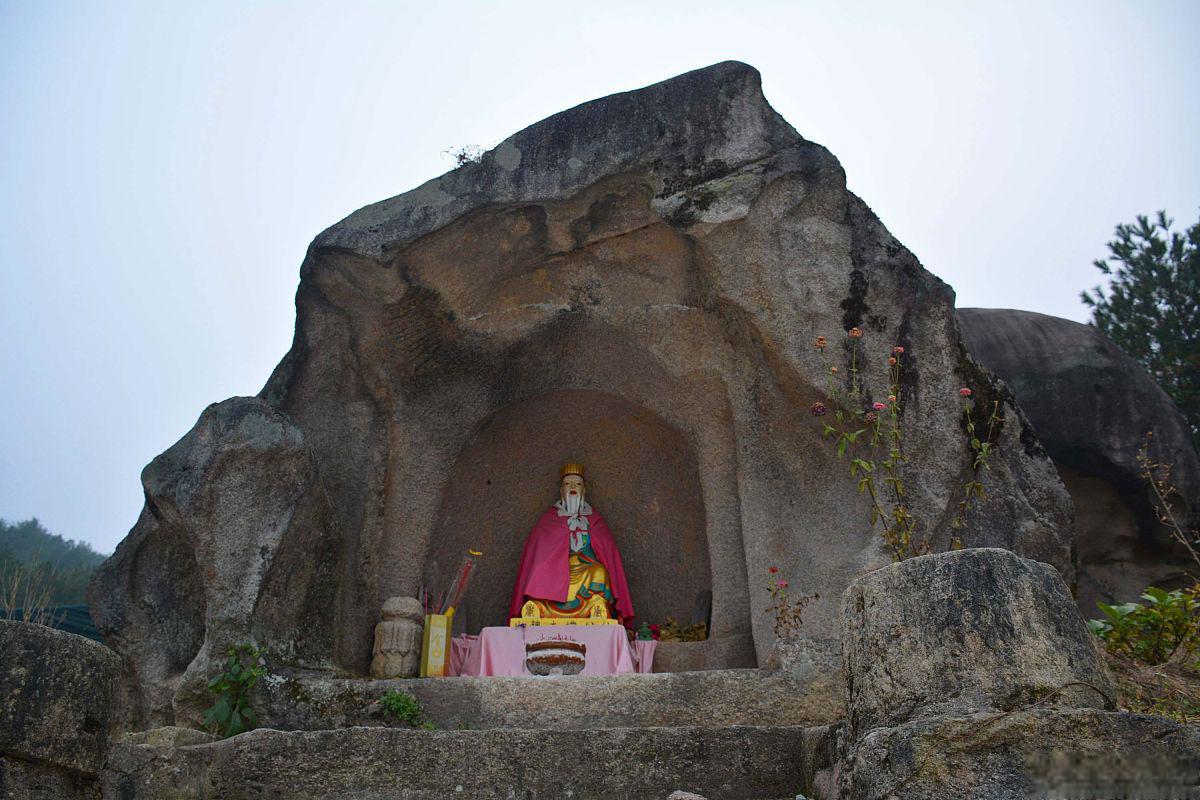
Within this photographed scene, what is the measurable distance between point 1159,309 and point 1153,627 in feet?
21.7

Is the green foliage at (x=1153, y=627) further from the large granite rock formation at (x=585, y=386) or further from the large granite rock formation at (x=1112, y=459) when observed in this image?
the large granite rock formation at (x=1112, y=459)

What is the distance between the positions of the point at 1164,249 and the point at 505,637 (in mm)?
8573

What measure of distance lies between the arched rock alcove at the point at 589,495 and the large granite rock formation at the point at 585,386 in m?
0.04

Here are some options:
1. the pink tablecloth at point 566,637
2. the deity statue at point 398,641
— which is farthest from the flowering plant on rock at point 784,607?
the deity statue at point 398,641

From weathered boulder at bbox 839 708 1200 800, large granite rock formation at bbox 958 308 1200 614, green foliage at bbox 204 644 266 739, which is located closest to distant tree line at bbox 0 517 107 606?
green foliage at bbox 204 644 266 739

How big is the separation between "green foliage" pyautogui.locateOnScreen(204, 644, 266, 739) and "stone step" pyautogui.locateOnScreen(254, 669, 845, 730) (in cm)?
9

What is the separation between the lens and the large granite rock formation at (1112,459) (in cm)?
954

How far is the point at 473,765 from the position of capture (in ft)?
14.7

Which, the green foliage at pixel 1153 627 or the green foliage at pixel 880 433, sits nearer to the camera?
the green foliage at pixel 1153 627

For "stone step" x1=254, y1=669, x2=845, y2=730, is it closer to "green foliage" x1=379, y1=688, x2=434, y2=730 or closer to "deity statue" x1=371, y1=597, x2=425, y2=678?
"green foliage" x1=379, y1=688, x2=434, y2=730

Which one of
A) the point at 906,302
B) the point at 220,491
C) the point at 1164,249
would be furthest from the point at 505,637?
the point at 1164,249

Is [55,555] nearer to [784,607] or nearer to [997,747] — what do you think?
[784,607]

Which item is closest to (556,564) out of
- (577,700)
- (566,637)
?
(566,637)

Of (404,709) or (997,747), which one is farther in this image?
(404,709)
